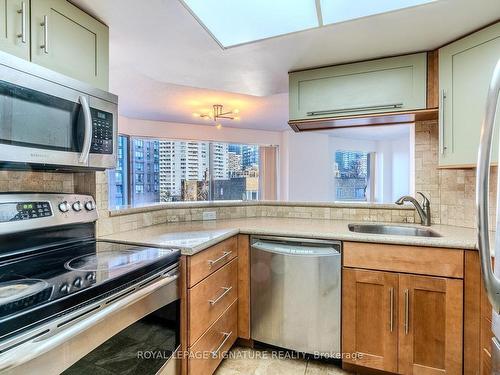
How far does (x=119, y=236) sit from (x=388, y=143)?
6.46 metres

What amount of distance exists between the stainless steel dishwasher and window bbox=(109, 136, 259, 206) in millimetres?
2938

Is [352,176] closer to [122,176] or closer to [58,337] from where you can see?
[122,176]

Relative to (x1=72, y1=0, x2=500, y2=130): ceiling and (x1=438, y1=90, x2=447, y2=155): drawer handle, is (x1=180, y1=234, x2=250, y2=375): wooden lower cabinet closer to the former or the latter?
(x1=72, y1=0, x2=500, y2=130): ceiling

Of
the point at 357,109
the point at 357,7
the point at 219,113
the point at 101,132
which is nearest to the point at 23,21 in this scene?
the point at 101,132

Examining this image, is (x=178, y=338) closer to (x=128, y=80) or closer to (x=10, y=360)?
(x=10, y=360)

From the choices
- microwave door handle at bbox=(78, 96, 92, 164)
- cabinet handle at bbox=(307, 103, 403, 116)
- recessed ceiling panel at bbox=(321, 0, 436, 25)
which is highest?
recessed ceiling panel at bbox=(321, 0, 436, 25)

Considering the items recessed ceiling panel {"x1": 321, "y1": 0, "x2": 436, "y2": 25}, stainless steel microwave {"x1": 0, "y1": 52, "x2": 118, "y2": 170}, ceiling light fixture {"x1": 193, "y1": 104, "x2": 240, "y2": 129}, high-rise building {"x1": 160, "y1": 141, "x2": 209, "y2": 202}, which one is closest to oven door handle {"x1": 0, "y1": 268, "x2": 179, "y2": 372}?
stainless steel microwave {"x1": 0, "y1": 52, "x2": 118, "y2": 170}

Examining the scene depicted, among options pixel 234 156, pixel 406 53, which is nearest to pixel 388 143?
pixel 234 156

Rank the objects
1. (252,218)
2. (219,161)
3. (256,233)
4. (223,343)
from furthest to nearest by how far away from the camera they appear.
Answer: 1. (219,161)
2. (252,218)
3. (256,233)
4. (223,343)

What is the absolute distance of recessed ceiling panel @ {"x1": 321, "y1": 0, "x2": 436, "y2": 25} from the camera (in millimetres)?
1308

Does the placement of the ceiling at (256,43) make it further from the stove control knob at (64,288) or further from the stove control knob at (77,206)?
the stove control knob at (64,288)

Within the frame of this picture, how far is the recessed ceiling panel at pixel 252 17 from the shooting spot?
1.34m

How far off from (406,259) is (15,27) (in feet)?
6.91

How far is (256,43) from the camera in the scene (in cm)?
167
